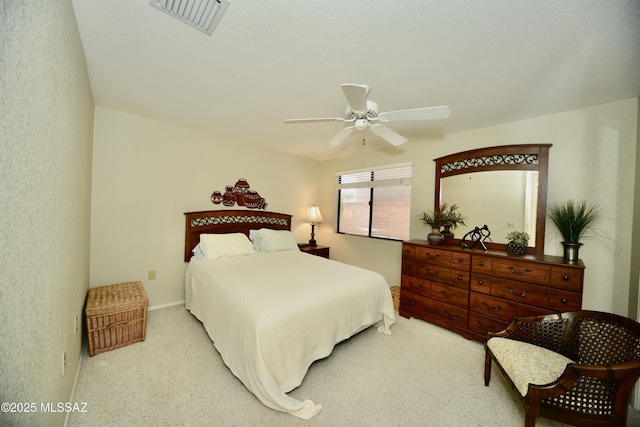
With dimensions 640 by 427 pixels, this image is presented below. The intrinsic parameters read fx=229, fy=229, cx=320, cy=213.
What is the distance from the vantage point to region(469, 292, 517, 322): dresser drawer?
2.23 m

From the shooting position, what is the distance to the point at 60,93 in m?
1.16

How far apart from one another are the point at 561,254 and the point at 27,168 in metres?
3.93

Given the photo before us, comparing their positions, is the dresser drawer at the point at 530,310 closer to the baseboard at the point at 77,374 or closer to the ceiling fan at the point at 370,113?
the ceiling fan at the point at 370,113

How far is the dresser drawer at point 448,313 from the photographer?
2.54 meters

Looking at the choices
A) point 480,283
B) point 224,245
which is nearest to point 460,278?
point 480,283

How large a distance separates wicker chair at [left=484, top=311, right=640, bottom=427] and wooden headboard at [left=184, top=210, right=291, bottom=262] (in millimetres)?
3357

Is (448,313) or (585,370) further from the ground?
(585,370)

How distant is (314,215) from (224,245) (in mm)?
1928

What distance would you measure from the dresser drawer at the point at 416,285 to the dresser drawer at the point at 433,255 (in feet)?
0.89

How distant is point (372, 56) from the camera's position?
5.25ft

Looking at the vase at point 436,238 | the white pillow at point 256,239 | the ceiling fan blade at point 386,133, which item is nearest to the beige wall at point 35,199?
the ceiling fan blade at point 386,133

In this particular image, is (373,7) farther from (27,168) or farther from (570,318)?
(570,318)

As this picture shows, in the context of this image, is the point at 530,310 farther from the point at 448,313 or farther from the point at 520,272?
the point at 448,313

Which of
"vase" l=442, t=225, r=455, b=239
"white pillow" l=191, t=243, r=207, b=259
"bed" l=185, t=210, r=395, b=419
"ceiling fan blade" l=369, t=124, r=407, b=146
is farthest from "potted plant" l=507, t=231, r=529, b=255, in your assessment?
"white pillow" l=191, t=243, r=207, b=259
